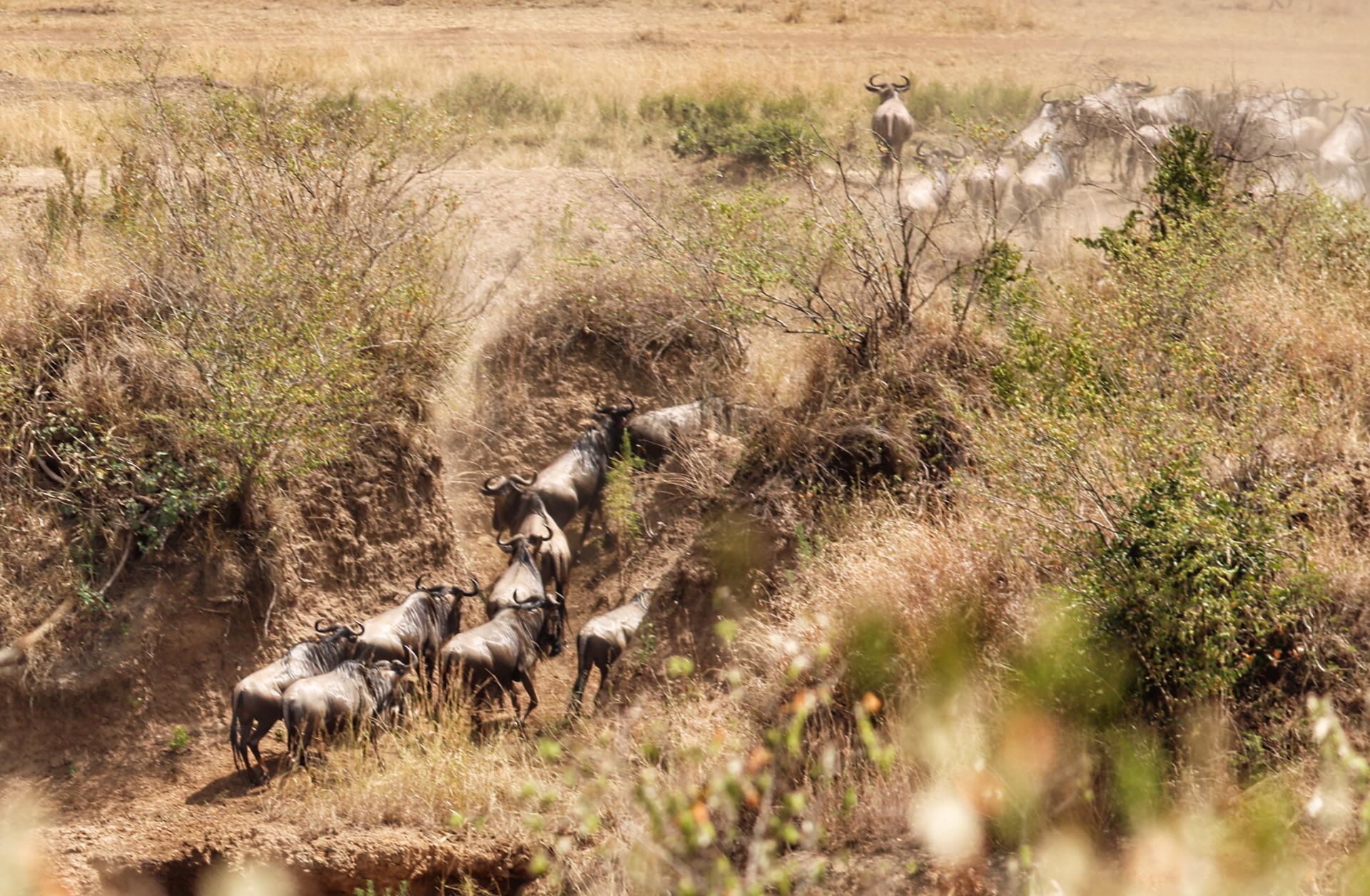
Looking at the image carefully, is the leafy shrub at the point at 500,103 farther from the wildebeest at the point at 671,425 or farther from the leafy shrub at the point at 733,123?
the wildebeest at the point at 671,425

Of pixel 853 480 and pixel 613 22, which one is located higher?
pixel 613 22

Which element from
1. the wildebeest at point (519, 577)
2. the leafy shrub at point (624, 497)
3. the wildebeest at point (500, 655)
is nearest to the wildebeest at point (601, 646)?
the wildebeest at point (500, 655)

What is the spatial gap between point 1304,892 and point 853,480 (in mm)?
4525

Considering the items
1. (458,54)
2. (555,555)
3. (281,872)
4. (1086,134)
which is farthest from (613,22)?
(281,872)

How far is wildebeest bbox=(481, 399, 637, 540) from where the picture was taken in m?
10.2

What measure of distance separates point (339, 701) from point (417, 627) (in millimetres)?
1033

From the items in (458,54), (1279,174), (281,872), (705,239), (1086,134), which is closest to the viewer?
(281,872)

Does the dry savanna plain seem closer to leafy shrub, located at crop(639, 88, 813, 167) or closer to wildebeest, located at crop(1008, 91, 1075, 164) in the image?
wildebeest, located at crop(1008, 91, 1075, 164)

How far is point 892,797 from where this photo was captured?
596 cm

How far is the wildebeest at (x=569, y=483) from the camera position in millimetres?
10180

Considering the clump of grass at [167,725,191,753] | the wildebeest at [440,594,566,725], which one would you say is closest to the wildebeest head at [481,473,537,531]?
the wildebeest at [440,594,566,725]

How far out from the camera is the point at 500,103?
2050cm

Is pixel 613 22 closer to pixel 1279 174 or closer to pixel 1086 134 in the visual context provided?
pixel 1086 134

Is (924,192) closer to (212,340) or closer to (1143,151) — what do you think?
(1143,151)
